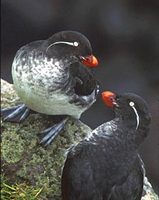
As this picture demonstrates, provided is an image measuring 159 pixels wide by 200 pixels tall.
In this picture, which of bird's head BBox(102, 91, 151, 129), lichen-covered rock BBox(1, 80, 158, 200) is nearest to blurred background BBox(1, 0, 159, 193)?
lichen-covered rock BBox(1, 80, 158, 200)

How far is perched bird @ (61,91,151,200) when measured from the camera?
A: 58.1 inches

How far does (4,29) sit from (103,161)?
2.12ft

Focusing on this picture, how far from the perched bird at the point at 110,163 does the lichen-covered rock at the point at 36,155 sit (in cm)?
16

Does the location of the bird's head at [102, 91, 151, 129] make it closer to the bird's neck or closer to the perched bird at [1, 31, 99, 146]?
the bird's neck

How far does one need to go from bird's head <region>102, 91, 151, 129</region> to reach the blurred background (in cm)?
38

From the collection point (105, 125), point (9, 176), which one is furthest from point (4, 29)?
point (105, 125)

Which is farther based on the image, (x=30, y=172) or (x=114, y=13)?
(x=114, y=13)

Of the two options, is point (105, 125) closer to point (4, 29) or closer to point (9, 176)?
point (9, 176)

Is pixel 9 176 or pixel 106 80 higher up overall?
pixel 106 80

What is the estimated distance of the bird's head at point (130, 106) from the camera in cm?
143

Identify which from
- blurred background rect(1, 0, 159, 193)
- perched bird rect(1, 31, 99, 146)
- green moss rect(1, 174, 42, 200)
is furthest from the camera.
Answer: blurred background rect(1, 0, 159, 193)

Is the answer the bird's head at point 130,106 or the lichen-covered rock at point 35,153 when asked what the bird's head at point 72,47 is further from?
the lichen-covered rock at point 35,153

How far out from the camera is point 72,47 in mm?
1532

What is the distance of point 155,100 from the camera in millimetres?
1711
